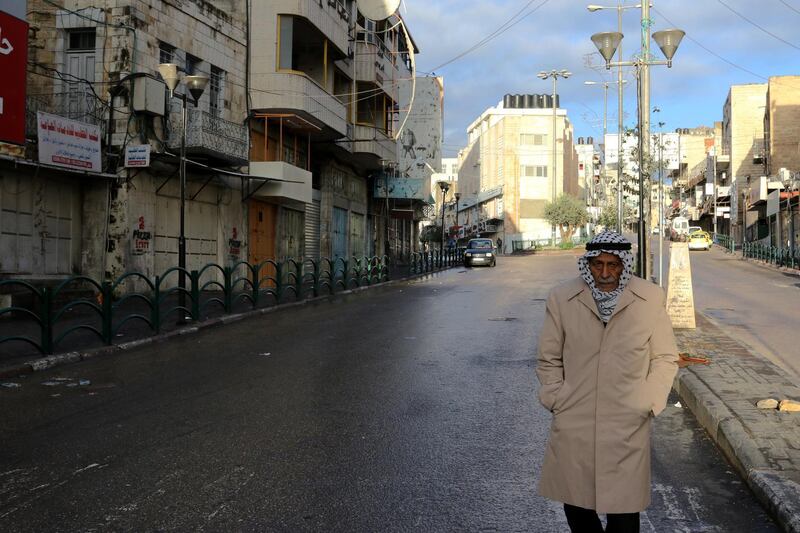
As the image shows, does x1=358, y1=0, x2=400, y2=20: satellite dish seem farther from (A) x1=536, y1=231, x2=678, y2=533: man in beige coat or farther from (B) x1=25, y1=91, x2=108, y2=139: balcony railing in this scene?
(A) x1=536, y1=231, x2=678, y2=533: man in beige coat

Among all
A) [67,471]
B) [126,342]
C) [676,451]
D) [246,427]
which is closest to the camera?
[67,471]

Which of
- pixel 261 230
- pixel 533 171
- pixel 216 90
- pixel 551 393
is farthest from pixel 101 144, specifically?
pixel 533 171

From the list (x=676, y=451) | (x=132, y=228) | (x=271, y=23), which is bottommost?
(x=676, y=451)

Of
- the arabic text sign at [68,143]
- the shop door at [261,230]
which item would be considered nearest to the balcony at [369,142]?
the shop door at [261,230]

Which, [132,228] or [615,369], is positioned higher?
[132,228]

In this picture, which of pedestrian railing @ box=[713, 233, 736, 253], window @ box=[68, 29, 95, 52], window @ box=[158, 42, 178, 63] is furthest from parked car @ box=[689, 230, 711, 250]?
window @ box=[68, 29, 95, 52]

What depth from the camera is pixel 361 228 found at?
39.1m

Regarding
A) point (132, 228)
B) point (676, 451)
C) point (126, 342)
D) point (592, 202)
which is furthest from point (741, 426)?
point (592, 202)

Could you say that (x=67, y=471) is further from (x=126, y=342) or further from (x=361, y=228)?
(x=361, y=228)

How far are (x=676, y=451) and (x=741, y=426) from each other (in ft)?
1.81

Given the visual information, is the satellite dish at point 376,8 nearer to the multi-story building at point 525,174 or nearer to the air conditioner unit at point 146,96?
the air conditioner unit at point 146,96

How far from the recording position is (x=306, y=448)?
572cm

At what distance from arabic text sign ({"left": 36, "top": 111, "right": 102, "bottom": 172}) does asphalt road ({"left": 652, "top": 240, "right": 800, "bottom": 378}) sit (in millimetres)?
14110

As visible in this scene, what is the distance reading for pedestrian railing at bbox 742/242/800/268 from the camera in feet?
116
